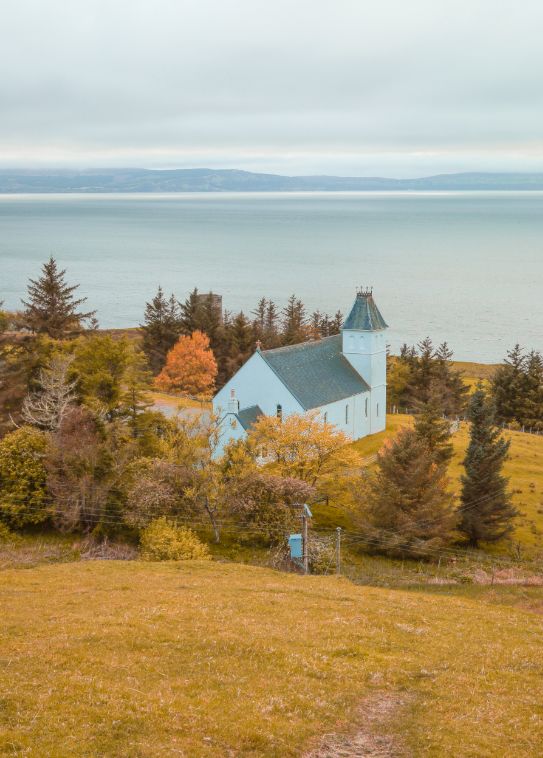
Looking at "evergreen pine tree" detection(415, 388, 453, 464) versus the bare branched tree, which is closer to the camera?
the bare branched tree

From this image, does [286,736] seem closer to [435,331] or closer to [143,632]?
[143,632]

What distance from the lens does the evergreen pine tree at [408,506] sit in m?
36.2

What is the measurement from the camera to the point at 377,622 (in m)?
21.3

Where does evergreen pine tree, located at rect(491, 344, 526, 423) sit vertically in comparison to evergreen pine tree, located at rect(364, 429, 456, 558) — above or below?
above

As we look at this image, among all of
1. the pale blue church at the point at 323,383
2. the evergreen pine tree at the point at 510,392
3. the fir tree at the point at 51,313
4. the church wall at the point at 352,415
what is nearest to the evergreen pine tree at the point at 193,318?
the fir tree at the point at 51,313

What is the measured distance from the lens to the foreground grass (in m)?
13.2

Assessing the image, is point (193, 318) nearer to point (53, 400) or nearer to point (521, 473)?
point (53, 400)

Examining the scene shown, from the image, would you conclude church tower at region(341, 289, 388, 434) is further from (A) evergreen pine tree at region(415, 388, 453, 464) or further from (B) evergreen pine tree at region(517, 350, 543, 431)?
(B) evergreen pine tree at region(517, 350, 543, 431)

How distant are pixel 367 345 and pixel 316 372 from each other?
18.0 feet

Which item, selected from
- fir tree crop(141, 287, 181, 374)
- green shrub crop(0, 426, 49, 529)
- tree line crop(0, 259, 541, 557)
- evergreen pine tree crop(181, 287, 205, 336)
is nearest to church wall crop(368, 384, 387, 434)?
tree line crop(0, 259, 541, 557)

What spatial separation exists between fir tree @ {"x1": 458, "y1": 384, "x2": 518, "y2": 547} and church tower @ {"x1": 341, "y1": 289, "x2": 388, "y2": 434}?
14613 mm

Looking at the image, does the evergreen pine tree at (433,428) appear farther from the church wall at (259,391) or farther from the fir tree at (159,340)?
the fir tree at (159,340)

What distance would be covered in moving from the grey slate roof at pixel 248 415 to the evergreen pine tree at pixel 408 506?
1112 centimetres

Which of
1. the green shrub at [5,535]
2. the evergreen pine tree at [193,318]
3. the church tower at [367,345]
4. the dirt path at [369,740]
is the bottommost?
the green shrub at [5,535]
